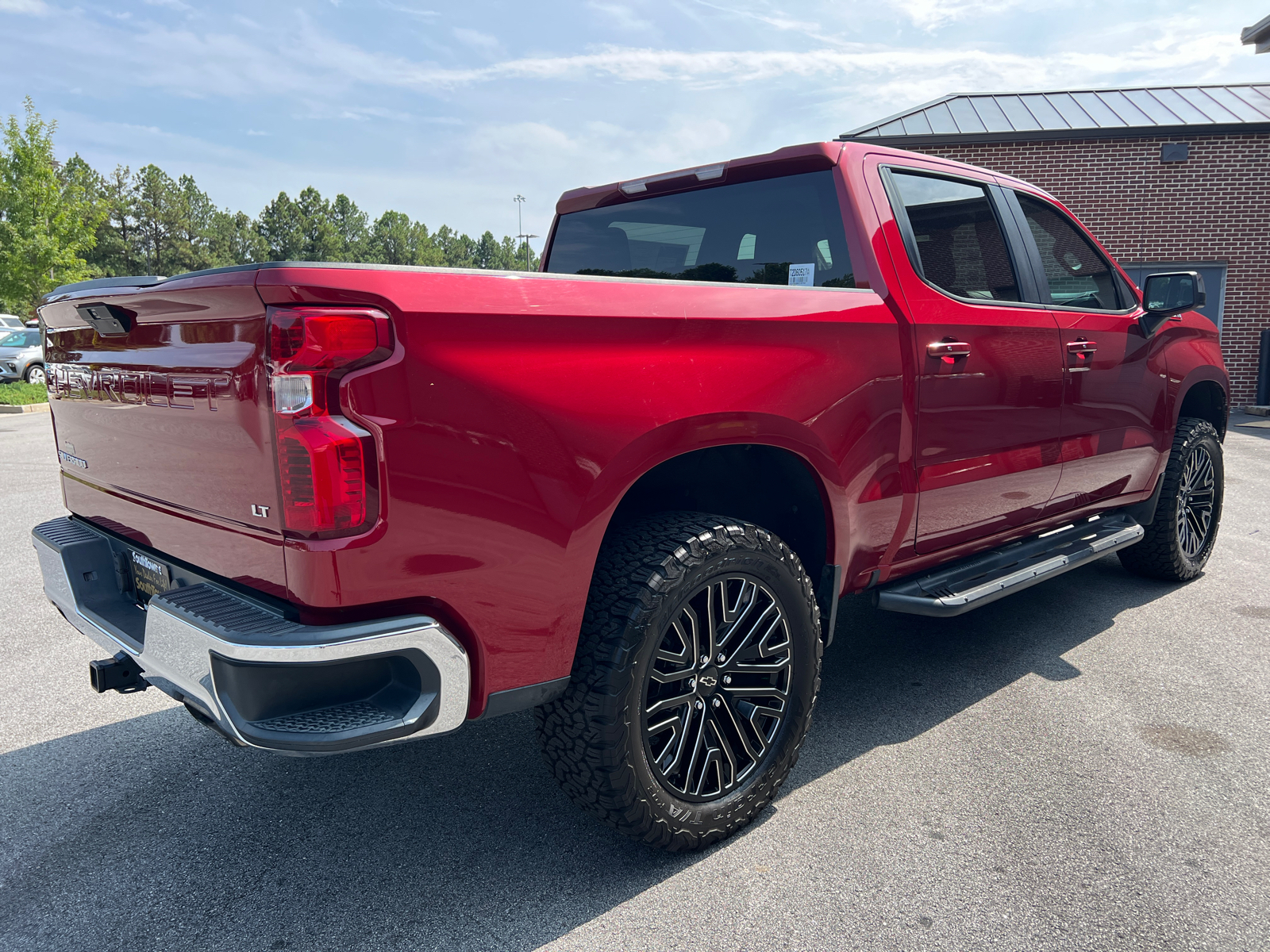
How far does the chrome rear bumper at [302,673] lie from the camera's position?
173cm

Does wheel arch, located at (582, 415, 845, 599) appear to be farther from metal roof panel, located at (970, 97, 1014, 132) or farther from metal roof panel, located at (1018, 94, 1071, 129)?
metal roof panel, located at (1018, 94, 1071, 129)

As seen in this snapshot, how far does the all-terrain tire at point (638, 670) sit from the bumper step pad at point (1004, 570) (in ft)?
2.51

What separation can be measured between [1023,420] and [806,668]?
5.00ft

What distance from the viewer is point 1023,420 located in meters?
3.41

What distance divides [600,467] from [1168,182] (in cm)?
1710

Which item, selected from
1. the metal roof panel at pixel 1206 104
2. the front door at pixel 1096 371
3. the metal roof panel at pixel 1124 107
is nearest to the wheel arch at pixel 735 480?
the front door at pixel 1096 371

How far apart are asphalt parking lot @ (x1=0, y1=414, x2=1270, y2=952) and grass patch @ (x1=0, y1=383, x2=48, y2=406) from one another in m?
16.1

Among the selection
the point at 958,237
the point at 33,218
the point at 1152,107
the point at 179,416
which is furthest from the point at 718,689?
the point at 33,218

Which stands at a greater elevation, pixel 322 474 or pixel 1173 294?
pixel 1173 294

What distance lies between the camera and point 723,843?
252 cm

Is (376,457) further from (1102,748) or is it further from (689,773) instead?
(1102,748)

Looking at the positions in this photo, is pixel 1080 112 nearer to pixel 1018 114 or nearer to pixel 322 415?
pixel 1018 114

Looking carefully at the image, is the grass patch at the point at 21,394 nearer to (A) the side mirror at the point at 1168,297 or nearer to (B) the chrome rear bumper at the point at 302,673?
(B) the chrome rear bumper at the point at 302,673

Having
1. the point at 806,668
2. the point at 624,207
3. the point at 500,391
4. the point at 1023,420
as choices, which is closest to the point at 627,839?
the point at 806,668
